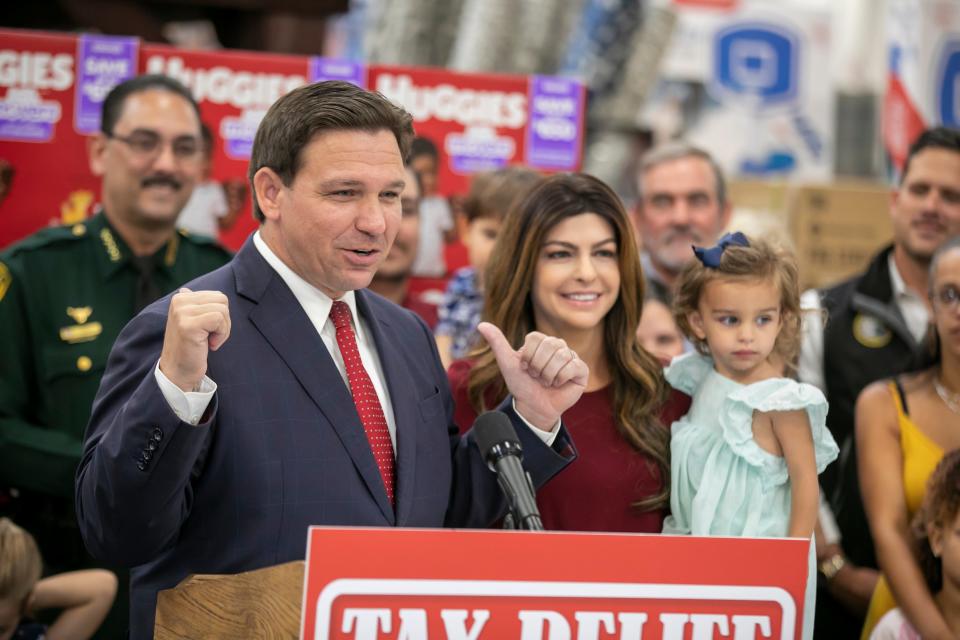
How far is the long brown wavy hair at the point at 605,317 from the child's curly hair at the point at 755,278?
0.11m

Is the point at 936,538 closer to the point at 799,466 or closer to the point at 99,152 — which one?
the point at 799,466

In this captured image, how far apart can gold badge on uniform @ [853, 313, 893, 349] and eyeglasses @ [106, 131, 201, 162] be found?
2108mm

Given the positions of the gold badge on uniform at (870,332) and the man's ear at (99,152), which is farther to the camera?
the gold badge on uniform at (870,332)

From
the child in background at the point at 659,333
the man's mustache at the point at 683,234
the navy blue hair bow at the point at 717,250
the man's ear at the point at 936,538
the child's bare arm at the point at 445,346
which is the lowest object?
the man's ear at the point at 936,538

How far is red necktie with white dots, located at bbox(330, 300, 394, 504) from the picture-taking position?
211 cm

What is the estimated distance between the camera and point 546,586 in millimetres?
1663

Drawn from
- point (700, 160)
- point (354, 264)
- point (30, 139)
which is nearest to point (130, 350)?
point (354, 264)

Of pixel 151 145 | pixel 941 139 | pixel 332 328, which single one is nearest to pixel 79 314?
pixel 151 145

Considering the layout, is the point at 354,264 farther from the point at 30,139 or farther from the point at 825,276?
the point at 825,276

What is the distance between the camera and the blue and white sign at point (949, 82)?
5.30 m

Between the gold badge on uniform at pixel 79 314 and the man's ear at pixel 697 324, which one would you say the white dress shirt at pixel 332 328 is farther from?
the gold badge on uniform at pixel 79 314

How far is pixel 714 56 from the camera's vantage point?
9266 millimetres

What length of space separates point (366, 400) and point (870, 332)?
2.16 meters

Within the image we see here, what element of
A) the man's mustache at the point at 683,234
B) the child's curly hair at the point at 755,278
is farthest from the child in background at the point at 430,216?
the child's curly hair at the point at 755,278
